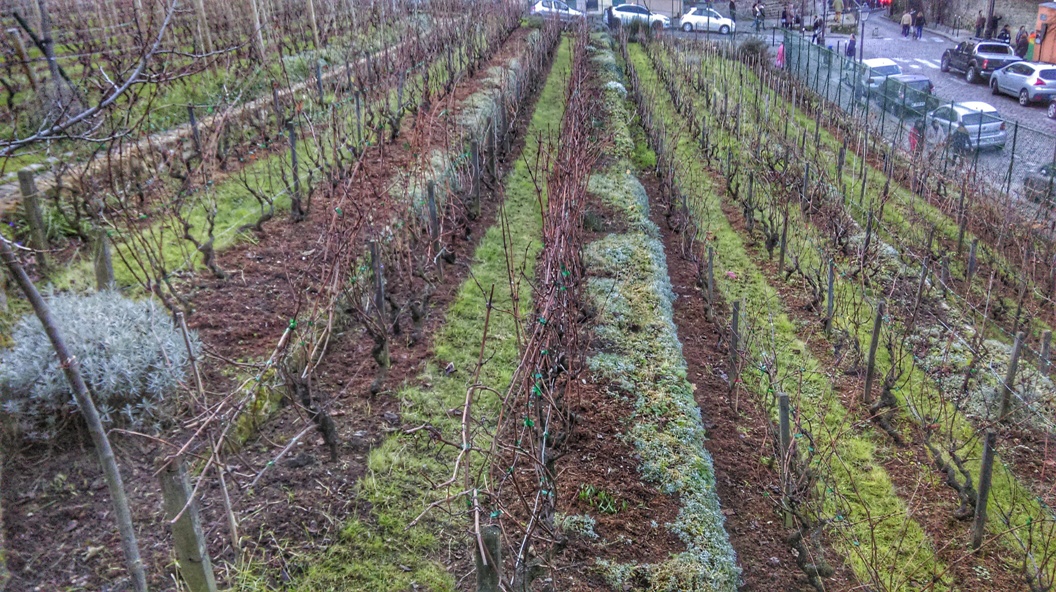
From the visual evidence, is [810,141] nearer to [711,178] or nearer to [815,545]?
[711,178]

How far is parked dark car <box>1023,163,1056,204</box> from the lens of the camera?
12095 millimetres

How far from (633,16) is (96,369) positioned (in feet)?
102

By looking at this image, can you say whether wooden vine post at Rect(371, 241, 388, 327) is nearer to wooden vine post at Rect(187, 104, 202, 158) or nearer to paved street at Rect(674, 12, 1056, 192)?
wooden vine post at Rect(187, 104, 202, 158)

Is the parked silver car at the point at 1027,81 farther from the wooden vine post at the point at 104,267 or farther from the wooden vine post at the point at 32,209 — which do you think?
the wooden vine post at the point at 32,209

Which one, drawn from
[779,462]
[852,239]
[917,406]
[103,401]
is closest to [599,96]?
[852,239]

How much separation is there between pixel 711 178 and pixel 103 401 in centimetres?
1069

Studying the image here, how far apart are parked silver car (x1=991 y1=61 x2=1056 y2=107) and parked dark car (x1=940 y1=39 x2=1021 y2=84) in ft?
3.72

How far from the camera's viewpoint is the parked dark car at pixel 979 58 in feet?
80.4

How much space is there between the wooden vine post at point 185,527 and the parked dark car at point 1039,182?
12.7 m

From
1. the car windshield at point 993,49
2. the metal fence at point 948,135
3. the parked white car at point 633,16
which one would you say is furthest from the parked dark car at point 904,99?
the parked white car at point 633,16

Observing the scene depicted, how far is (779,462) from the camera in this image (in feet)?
17.8

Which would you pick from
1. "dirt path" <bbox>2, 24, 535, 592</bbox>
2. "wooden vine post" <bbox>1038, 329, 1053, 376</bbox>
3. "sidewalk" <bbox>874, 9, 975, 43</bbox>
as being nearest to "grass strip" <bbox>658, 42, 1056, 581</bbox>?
"wooden vine post" <bbox>1038, 329, 1053, 376</bbox>

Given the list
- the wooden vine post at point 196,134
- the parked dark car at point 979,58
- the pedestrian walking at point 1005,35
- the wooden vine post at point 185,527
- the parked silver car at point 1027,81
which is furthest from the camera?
the pedestrian walking at point 1005,35

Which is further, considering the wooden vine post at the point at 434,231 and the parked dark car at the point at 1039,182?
the parked dark car at the point at 1039,182
